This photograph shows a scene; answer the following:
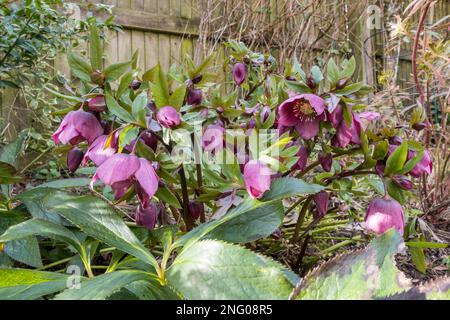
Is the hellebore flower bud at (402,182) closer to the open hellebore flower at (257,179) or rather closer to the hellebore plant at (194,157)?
the hellebore plant at (194,157)

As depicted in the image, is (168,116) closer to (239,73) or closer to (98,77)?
(98,77)

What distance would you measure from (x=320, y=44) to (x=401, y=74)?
1569 mm

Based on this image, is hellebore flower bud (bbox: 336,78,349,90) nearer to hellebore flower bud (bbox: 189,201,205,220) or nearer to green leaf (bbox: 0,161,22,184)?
hellebore flower bud (bbox: 189,201,205,220)

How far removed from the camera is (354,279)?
0.32 metres

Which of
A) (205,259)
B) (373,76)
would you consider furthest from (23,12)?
(373,76)

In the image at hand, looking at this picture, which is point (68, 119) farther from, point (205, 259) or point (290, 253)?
point (290, 253)

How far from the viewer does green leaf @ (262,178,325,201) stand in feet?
1.67

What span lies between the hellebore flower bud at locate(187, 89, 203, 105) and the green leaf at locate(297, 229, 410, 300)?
1.22 feet

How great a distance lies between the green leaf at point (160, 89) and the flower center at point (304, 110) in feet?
0.59

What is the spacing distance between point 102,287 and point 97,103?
0.90 ft

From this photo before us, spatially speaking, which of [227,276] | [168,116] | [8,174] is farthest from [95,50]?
[227,276]

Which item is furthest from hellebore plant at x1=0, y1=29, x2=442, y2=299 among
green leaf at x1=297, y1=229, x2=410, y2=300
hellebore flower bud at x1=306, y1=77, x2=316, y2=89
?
green leaf at x1=297, y1=229, x2=410, y2=300

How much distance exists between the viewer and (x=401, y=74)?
3758 mm

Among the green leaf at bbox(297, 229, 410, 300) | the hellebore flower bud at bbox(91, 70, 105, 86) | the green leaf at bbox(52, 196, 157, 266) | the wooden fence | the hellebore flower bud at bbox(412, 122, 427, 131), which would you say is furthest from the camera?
the wooden fence
